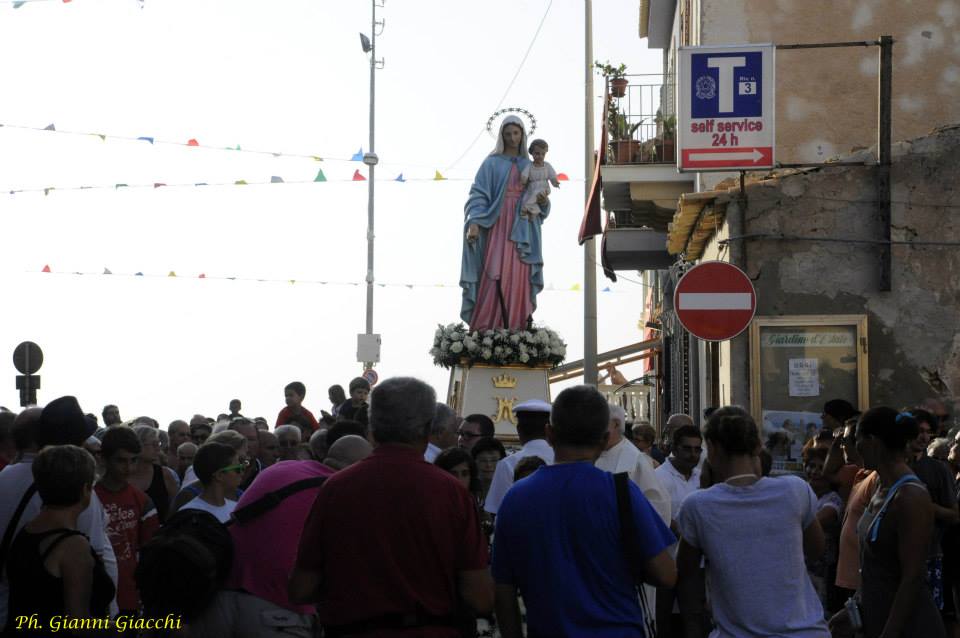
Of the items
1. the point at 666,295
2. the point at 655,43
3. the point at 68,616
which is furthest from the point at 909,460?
the point at 655,43

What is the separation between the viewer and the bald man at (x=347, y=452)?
5938mm

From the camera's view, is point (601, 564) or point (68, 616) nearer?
point (601, 564)

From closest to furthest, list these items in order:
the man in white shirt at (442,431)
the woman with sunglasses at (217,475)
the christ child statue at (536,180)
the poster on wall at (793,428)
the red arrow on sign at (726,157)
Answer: the woman with sunglasses at (217,475) < the man in white shirt at (442,431) < the poster on wall at (793,428) < the red arrow on sign at (726,157) < the christ child statue at (536,180)

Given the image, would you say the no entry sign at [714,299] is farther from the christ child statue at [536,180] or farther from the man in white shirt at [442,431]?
the christ child statue at [536,180]

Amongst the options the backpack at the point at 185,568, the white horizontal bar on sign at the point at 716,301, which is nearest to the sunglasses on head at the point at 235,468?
the backpack at the point at 185,568

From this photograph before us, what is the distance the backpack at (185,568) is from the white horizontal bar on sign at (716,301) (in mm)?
6122

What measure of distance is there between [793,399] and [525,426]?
5.90 m

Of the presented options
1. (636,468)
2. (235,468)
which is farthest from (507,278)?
(235,468)

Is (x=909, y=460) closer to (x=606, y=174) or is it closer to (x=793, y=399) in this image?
(x=793, y=399)

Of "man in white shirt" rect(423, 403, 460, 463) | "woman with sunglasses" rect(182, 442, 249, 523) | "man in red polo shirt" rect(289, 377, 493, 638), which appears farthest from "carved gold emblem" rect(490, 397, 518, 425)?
"man in red polo shirt" rect(289, 377, 493, 638)

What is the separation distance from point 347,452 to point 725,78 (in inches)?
321

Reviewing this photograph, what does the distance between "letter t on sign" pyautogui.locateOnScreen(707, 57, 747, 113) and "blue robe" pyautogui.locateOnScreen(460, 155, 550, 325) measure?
12.9ft

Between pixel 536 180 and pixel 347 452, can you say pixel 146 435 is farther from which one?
pixel 536 180

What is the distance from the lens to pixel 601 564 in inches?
177
